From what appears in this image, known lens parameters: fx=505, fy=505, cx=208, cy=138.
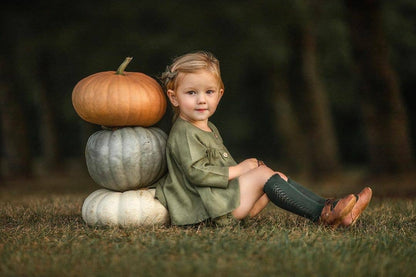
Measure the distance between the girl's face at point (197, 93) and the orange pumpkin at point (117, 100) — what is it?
0.83 feet

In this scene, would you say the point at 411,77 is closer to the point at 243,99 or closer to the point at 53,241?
the point at 243,99

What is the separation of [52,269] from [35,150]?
83.2 ft

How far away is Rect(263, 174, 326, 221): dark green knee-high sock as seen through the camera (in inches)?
144

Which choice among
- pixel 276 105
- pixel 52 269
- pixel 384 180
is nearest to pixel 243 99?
pixel 276 105

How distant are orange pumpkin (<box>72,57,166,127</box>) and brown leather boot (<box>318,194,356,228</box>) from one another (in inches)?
59.5

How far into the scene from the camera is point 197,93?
388 centimetres

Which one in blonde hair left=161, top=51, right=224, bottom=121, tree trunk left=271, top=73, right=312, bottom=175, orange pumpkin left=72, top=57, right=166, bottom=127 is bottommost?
tree trunk left=271, top=73, right=312, bottom=175

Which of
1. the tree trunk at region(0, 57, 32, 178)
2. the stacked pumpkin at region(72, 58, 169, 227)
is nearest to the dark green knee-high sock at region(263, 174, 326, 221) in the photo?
the stacked pumpkin at region(72, 58, 169, 227)

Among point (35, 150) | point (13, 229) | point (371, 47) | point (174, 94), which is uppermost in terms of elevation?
point (371, 47)

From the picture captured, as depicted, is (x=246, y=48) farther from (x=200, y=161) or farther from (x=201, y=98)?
(x=200, y=161)

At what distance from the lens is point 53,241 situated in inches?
128

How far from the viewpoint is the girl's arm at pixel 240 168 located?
3709mm

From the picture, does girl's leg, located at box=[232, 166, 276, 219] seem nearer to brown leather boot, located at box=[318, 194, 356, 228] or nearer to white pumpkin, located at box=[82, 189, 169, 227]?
brown leather boot, located at box=[318, 194, 356, 228]

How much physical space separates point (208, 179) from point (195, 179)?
3.8 inches
